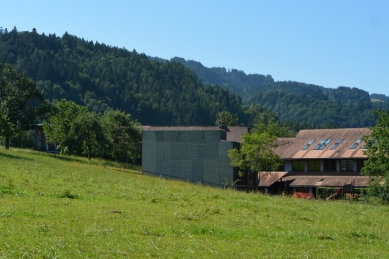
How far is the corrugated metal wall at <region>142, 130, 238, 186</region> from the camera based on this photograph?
8381 cm

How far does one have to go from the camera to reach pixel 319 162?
79.7 meters

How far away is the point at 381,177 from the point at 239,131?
149 ft

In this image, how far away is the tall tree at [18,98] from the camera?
273 ft

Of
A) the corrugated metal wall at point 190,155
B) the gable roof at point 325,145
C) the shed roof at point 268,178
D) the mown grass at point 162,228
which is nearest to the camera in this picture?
the mown grass at point 162,228

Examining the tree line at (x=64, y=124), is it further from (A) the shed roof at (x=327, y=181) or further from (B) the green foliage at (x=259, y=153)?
(A) the shed roof at (x=327, y=181)

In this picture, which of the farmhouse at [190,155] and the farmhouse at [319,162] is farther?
the farmhouse at [190,155]

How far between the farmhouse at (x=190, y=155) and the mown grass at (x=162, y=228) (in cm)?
4986

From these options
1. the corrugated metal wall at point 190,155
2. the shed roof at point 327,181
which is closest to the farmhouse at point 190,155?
the corrugated metal wall at point 190,155

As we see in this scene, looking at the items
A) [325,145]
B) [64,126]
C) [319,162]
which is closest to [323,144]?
[325,145]

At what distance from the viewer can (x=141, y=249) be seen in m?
16.7

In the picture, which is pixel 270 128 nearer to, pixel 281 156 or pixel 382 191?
pixel 281 156

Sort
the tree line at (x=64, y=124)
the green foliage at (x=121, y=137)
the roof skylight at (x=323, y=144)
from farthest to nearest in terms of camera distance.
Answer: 1. the green foliage at (x=121, y=137)
2. the tree line at (x=64, y=124)
3. the roof skylight at (x=323, y=144)

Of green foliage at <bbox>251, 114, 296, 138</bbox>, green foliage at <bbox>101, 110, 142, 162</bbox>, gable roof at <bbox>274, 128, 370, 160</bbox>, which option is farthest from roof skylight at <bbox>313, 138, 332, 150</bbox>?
green foliage at <bbox>101, 110, 142, 162</bbox>

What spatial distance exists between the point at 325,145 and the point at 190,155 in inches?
763
